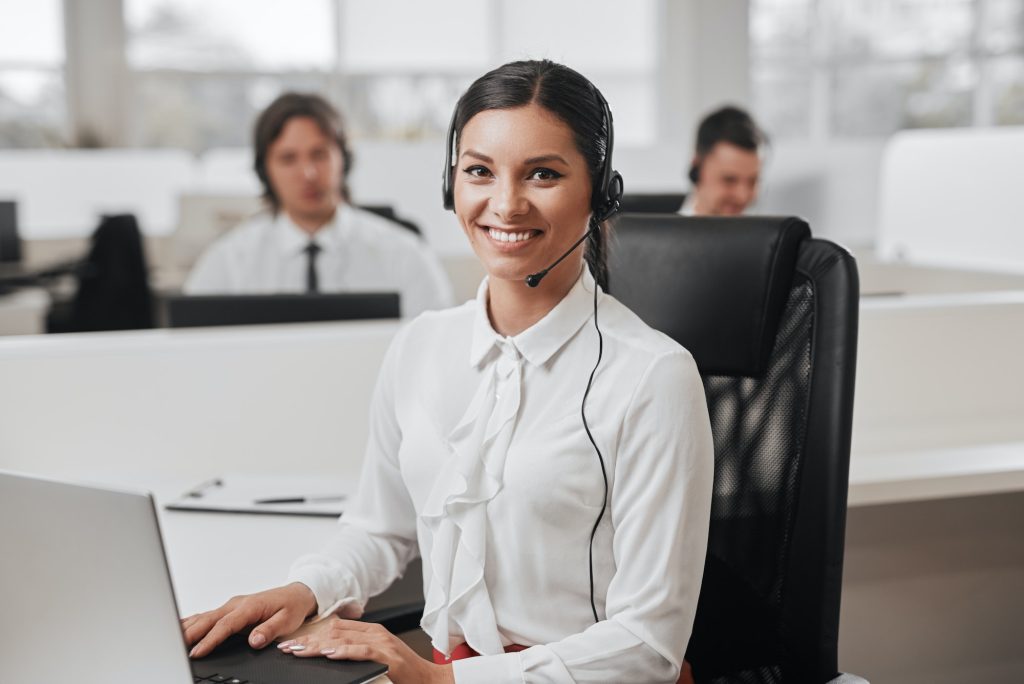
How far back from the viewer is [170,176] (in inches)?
264

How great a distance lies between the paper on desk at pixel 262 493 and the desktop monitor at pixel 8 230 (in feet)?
14.7

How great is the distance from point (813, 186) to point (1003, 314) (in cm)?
195

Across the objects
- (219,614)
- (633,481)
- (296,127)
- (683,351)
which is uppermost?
(296,127)

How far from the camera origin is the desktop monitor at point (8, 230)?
226 inches

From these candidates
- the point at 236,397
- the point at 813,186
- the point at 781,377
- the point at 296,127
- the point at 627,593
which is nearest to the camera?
the point at 627,593

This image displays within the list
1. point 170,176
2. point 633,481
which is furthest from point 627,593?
point 170,176

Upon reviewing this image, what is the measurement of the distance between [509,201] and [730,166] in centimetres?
255

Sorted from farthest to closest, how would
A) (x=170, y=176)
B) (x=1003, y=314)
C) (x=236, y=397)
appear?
(x=170, y=176) → (x=1003, y=314) → (x=236, y=397)

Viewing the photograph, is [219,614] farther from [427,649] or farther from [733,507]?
[733,507]

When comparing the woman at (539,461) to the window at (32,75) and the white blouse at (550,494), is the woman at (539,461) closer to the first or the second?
the white blouse at (550,494)

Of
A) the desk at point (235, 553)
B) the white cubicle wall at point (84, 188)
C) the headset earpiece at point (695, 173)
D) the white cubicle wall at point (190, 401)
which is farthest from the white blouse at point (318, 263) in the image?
the white cubicle wall at point (84, 188)

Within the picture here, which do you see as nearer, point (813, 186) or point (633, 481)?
point (633, 481)

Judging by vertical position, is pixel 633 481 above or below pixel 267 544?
above

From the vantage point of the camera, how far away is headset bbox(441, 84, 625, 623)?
107cm
